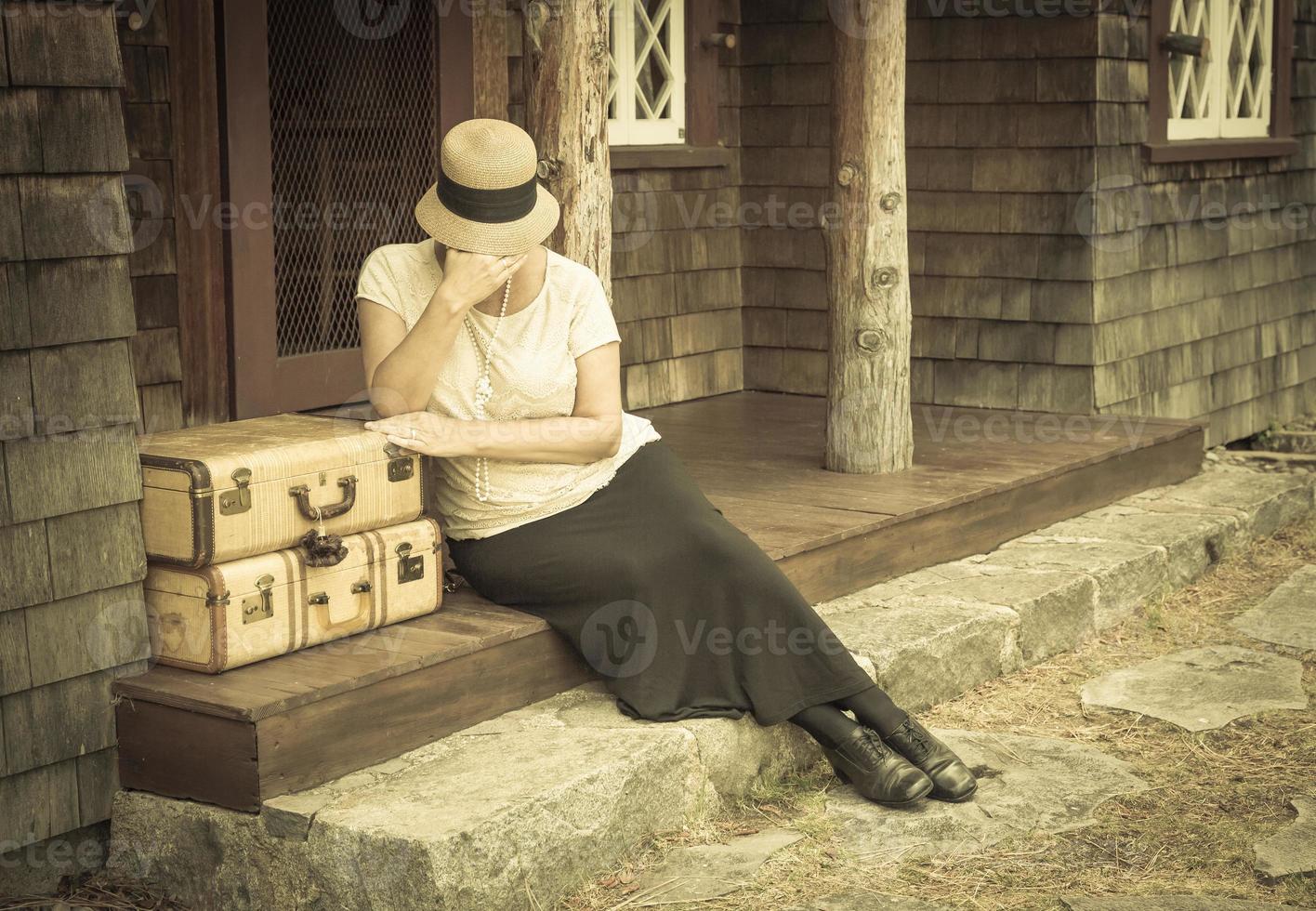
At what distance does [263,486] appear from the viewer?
310cm

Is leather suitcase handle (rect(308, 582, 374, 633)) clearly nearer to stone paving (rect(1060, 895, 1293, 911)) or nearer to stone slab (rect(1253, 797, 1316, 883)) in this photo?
stone paving (rect(1060, 895, 1293, 911))

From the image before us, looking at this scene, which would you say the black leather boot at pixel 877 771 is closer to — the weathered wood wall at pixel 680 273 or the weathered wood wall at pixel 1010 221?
the weathered wood wall at pixel 680 273

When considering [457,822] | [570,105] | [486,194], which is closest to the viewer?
[457,822]

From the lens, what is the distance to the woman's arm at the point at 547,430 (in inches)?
133

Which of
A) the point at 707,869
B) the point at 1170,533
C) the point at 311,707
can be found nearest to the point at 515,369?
the point at 311,707

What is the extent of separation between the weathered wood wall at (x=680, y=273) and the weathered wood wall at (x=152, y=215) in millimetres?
2081

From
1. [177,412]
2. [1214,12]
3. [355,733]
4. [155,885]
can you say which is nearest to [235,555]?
[355,733]

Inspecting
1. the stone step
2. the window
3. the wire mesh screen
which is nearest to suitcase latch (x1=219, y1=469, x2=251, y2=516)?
the stone step

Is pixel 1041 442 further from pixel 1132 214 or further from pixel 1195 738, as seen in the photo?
pixel 1195 738

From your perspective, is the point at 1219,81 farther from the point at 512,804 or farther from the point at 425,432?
the point at 512,804

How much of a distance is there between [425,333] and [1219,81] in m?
5.27

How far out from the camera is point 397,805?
9.62 feet

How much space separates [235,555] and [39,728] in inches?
18.3

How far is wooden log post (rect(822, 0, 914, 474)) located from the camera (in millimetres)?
4957
